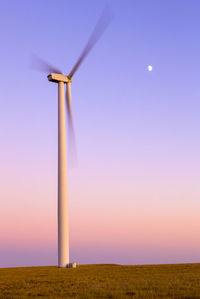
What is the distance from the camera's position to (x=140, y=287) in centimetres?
2825

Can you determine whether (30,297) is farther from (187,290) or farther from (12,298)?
(187,290)

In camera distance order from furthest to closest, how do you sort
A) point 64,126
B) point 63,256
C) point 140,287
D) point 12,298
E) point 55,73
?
point 55,73
point 64,126
point 63,256
point 140,287
point 12,298

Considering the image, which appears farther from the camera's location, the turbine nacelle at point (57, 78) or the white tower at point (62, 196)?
the turbine nacelle at point (57, 78)

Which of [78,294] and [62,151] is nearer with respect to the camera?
[78,294]

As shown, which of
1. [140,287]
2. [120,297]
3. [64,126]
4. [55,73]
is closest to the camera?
[120,297]

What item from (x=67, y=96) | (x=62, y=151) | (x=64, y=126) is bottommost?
(x=62, y=151)

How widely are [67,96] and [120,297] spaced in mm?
41402

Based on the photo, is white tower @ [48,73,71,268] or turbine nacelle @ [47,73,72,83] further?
turbine nacelle @ [47,73,72,83]

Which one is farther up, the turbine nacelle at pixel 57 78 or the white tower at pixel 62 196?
the turbine nacelle at pixel 57 78

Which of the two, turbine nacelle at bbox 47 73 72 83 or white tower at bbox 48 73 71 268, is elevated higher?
turbine nacelle at bbox 47 73 72 83

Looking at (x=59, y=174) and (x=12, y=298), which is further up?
(x=59, y=174)

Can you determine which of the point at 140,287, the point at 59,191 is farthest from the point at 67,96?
the point at 140,287

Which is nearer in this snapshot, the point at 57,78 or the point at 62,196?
the point at 62,196

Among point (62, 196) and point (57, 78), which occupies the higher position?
point (57, 78)
